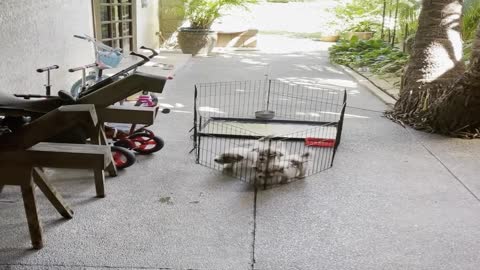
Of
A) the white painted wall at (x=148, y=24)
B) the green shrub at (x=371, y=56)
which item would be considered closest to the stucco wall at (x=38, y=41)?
the white painted wall at (x=148, y=24)

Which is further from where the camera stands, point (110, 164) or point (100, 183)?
point (110, 164)

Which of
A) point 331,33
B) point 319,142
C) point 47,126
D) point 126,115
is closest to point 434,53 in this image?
point 319,142

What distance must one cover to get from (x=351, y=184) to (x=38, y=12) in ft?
10.8

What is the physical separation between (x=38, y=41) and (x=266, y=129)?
2.35 m

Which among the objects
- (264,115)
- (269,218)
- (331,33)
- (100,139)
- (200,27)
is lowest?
(269,218)

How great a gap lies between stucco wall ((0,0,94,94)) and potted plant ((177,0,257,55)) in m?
3.71

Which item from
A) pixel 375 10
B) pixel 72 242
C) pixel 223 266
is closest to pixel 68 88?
pixel 72 242

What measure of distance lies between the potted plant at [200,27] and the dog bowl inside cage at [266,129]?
9.82 ft

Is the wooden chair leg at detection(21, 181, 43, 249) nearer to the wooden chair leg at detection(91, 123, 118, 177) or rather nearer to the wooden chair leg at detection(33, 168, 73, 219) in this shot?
the wooden chair leg at detection(33, 168, 73, 219)

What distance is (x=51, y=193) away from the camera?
2385mm

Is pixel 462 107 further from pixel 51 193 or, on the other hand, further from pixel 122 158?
pixel 51 193

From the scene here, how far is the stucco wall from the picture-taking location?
362cm

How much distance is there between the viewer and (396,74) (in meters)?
7.35

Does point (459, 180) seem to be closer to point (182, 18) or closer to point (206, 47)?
point (206, 47)
